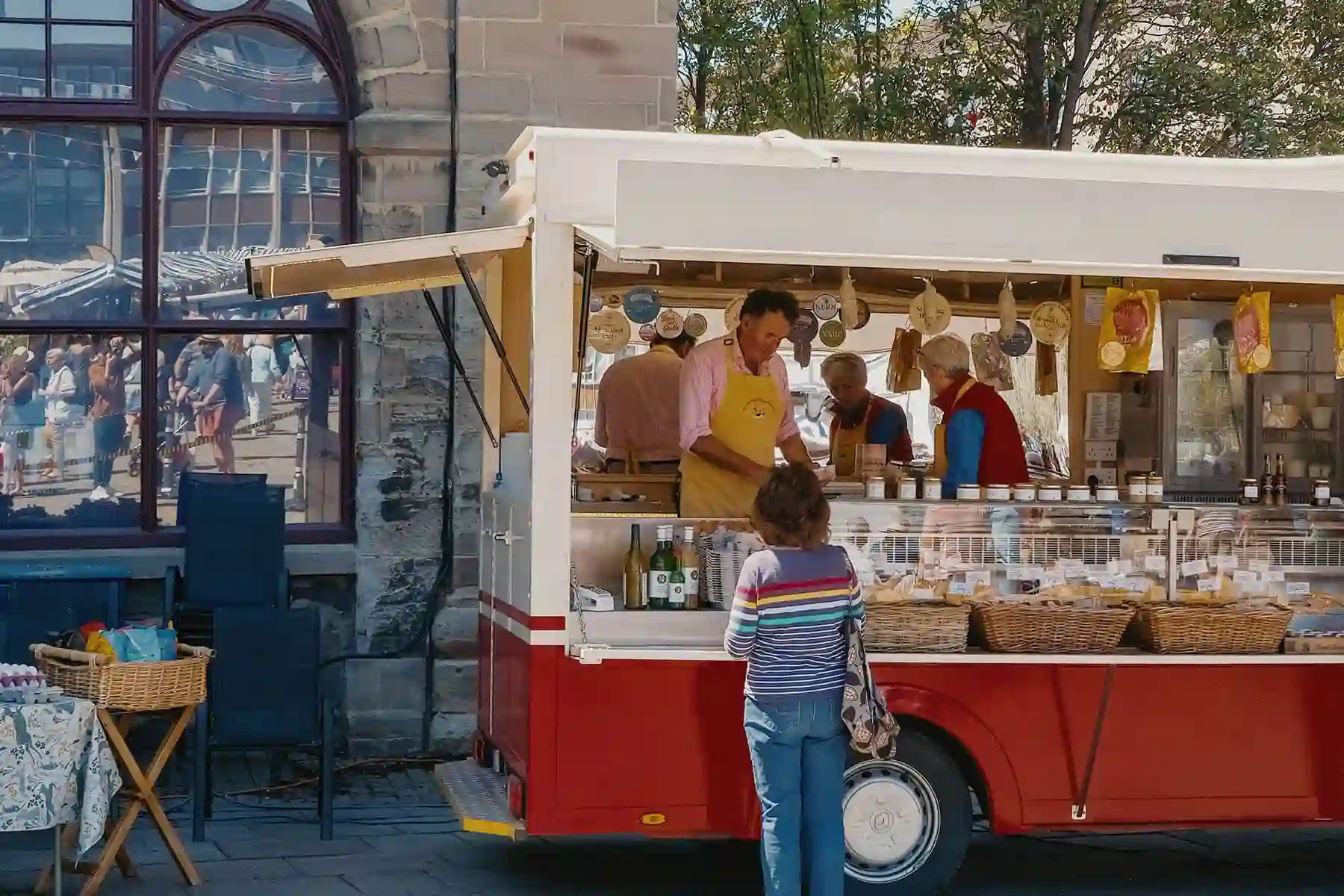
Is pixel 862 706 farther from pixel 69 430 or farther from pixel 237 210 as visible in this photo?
pixel 69 430

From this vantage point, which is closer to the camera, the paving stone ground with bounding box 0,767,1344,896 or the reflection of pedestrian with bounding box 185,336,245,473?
the paving stone ground with bounding box 0,767,1344,896

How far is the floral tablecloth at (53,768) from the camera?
586 centimetres

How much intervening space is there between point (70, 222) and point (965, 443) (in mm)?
4484

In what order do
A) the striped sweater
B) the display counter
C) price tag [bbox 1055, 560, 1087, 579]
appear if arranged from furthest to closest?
price tag [bbox 1055, 560, 1087, 579] < the display counter < the striped sweater

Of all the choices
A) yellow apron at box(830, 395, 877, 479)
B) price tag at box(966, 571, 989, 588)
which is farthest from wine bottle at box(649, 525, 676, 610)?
yellow apron at box(830, 395, 877, 479)

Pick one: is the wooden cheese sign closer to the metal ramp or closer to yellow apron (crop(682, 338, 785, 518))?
yellow apron (crop(682, 338, 785, 518))

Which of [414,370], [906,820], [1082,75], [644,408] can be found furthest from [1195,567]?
[1082,75]

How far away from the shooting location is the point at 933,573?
21.4 feet

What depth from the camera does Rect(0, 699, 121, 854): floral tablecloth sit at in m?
5.86

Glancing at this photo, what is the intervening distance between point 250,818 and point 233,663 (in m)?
0.72

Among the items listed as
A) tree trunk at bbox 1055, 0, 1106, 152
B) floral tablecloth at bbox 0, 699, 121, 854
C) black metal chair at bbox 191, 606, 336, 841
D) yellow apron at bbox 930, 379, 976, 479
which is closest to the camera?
floral tablecloth at bbox 0, 699, 121, 854

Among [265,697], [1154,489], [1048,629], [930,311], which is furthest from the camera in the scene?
[930,311]

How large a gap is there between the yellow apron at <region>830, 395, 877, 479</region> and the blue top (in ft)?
3.20

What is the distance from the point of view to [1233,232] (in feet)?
20.1
